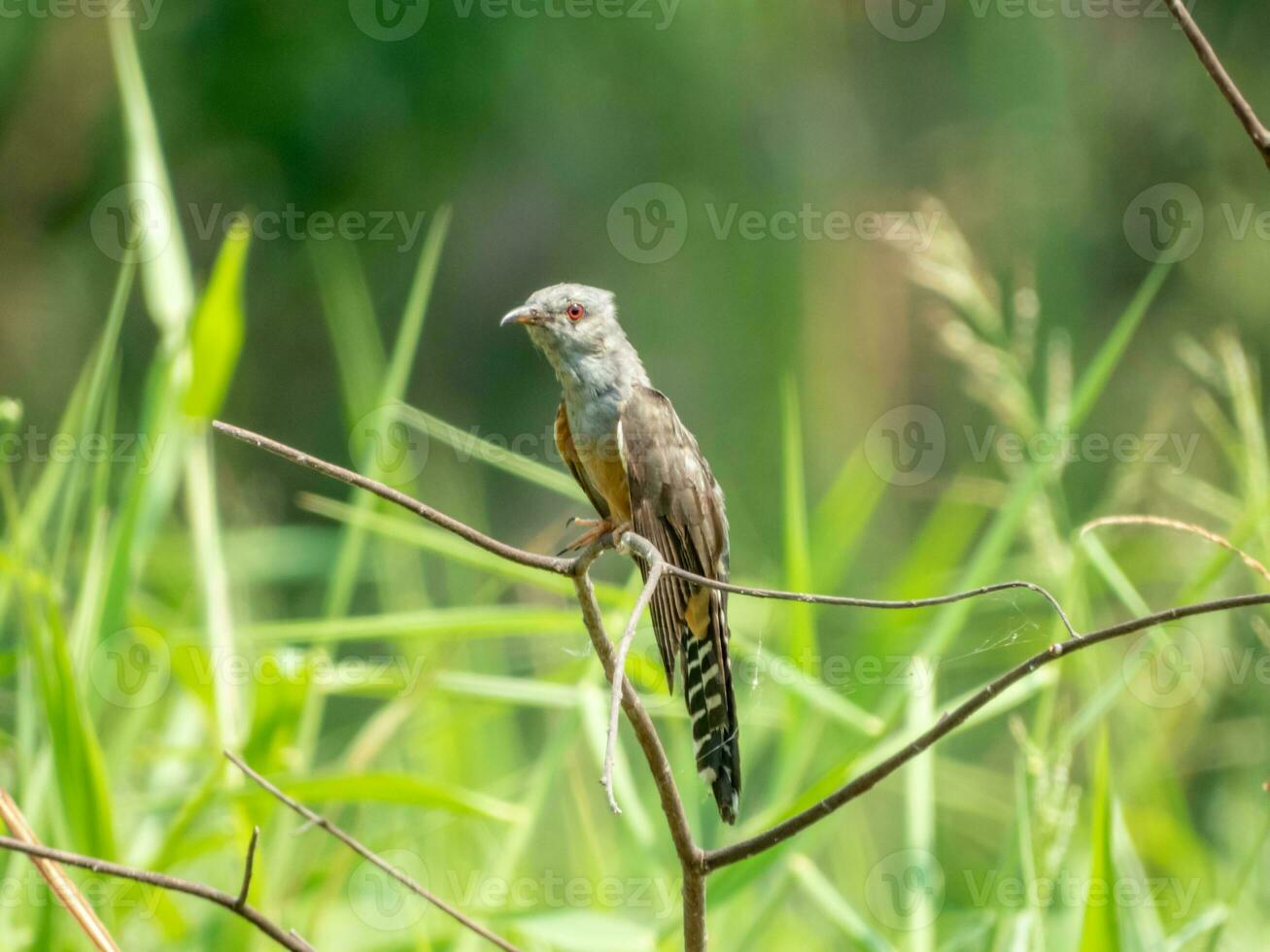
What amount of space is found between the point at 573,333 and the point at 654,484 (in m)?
0.53

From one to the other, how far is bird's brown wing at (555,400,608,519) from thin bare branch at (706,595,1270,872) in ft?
5.91

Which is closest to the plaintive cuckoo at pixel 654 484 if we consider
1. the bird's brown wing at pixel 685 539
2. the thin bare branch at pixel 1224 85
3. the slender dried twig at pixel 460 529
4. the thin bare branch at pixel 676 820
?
the bird's brown wing at pixel 685 539

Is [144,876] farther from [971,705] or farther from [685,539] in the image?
[685,539]

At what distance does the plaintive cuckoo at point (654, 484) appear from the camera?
8.36ft

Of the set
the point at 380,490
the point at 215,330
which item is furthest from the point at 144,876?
the point at 215,330

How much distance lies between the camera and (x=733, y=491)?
8305 mm

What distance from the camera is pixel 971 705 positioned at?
1512 millimetres

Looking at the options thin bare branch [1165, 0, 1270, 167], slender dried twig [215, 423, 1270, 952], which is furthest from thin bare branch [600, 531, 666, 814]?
thin bare branch [1165, 0, 1270, 167]

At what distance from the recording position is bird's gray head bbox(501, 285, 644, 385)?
336 centimetres

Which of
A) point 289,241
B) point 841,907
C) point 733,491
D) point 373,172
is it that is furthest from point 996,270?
point 841,907

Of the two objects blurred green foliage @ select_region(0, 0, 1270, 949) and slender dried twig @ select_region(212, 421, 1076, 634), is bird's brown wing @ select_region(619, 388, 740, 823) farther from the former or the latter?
slender dried twig @ select_region(212, 421, 1076, 634)

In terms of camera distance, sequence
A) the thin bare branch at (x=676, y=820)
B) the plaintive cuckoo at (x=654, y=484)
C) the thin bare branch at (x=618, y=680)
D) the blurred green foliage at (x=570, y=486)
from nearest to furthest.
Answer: the thin bare branch at (x=618, y=680) → the thin bare branch at (x=676, y=820) → the plaintive cuckoo at (x=654, y=484) → the blurred green foliage at (x=570, y=486)

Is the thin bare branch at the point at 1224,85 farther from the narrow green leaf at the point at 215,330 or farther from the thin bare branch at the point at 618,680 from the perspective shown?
the narrow green leaf at the point at 215,330

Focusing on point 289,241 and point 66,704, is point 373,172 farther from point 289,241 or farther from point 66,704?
point 66,704
